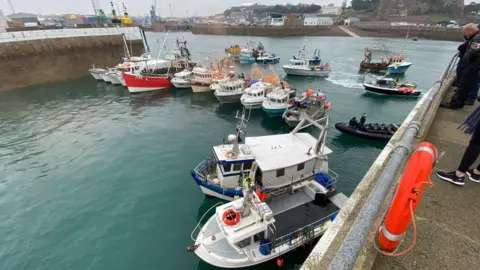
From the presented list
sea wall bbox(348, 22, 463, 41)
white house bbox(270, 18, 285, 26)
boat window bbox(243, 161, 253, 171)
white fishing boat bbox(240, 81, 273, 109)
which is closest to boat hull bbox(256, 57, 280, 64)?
white fishing boat bbox(240, 81, 273, 109)

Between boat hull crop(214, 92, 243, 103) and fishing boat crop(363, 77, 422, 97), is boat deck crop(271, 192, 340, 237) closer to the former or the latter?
boat hull crop(214, 92, 243, 103)

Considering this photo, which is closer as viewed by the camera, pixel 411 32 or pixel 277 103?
pixel 277 103

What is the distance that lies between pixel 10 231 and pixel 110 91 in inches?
1394

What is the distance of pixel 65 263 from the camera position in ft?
44.1

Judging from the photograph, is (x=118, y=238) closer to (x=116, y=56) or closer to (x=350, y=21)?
(x=116, y=56)

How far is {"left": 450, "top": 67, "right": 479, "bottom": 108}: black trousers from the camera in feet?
24.8

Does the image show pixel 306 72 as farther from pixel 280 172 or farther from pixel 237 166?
pixel 237 166

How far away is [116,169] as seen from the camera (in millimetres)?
21672

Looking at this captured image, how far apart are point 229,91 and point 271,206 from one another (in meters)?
26.5

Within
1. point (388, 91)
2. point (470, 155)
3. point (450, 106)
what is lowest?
point (388, 91)

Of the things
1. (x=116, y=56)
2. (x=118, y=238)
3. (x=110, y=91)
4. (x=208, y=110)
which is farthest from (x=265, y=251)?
(x=116, y=56)

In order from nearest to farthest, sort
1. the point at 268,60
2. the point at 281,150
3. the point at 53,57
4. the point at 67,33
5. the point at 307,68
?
the point at 281,150 → the point at 53,57 → the point at 67,33 → the point at 307,68 → the point at 268,60

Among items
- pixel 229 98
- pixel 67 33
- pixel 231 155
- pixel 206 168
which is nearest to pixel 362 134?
pixel 231 155

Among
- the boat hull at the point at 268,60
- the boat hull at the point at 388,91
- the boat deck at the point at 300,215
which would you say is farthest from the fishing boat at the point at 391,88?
the boat deck at the point at 300,215
